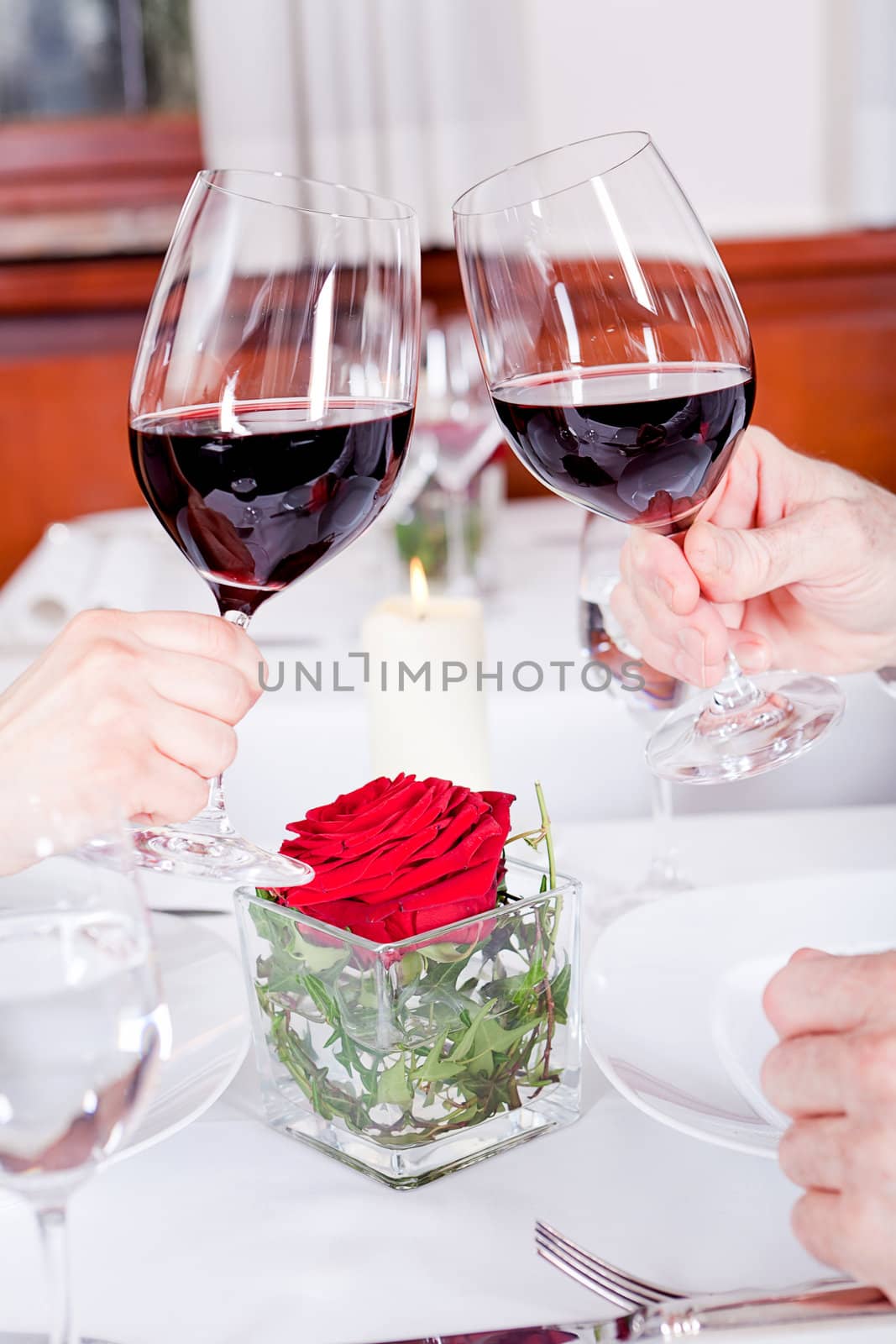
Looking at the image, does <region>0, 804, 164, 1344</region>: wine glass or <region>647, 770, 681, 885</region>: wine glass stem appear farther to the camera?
<region>647, 770, 681, 885</region>: wine glass stem

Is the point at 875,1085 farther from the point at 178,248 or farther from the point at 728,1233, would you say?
the point at 178,248

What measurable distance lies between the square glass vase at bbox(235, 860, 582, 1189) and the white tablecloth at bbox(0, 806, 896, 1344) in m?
0.01

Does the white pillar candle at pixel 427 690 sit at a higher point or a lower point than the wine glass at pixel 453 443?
lower

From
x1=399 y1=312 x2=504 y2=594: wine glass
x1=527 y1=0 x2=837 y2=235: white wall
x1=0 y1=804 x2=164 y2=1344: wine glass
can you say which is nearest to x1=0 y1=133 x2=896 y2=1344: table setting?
x1=0 y1=804 x2=164 y2=1344: wine glass

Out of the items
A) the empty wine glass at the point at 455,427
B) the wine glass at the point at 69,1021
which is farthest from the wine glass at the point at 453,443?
the wine glass at the point at 69,1021

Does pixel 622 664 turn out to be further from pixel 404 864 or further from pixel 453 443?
pixel 453 443

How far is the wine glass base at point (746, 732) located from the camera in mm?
705

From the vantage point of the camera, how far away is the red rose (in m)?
0.54

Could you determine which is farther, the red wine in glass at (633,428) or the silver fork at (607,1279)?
the red wine in glass at (633,428)

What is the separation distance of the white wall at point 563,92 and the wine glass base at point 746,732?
2.01 m

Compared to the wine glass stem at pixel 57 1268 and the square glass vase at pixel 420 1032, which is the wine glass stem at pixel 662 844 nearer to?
the square glass vase at pixel 420 1032

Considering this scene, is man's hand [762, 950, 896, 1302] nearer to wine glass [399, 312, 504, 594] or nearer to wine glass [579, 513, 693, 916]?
wine glass [579, 513, 693, 916]

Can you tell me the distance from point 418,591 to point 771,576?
0.21 meters

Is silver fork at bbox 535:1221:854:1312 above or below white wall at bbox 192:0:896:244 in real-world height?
below
